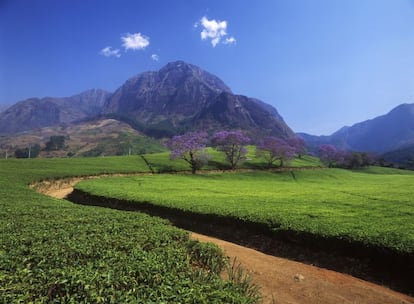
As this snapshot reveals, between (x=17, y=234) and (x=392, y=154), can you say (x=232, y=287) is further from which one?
(x=392, y=154)

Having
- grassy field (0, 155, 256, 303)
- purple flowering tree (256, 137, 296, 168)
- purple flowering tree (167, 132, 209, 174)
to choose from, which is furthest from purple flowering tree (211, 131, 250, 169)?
grassy field (0, 155, 256, 303)

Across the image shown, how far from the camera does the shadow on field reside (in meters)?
11.2

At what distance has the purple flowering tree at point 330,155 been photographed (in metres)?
86.8

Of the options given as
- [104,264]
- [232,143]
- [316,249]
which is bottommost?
[316,249]

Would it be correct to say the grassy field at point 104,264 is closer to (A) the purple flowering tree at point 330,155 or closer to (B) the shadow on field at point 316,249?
(B) the shadow on field at point 316,249

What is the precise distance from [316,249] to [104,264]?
968cm

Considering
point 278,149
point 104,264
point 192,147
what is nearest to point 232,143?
point 278,149

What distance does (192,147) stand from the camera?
57.3m

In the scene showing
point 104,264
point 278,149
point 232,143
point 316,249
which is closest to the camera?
point 104,264

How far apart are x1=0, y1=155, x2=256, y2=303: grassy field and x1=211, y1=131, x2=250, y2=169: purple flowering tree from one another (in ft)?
169

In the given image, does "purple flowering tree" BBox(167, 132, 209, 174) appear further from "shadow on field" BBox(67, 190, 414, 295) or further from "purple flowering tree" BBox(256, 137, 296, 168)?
"shadow on field" BBox(67, 190, 414, 295)

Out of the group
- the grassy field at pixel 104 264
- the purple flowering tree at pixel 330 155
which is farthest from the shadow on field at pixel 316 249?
the purple flowering tree at pixel 330 155

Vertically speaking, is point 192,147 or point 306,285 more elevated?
point 192,147

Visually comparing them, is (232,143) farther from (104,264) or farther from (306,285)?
(104,264)
